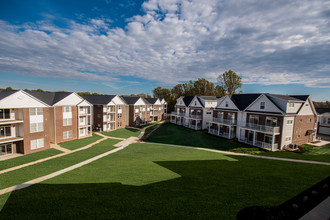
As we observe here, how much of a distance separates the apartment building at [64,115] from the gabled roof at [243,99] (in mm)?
33662

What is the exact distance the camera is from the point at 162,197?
30.4 feet

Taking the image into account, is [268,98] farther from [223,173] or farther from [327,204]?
[327,204]

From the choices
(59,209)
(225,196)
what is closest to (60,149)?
(59,209)

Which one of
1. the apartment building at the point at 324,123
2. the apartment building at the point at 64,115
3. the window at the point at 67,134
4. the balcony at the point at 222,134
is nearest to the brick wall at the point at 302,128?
the balcony at the point at 222,134

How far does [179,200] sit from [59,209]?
6508 millimetres

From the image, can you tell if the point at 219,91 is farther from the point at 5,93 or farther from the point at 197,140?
the point at 5,93

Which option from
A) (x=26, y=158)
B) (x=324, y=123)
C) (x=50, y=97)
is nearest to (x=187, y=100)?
(x=324, y=123)

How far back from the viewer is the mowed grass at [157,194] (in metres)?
7.92

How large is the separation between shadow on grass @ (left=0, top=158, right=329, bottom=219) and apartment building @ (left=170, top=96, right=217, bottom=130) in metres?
32.0

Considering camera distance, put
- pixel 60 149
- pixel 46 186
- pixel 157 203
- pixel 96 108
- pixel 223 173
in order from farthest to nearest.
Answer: pixel 96 108, pixel 60 149, pixel 223 173, pixel 46 186, pixel 157 203

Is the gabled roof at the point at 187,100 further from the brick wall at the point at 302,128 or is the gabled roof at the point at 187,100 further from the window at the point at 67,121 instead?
the window at the point at 67,121

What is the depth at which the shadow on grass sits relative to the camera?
7.84 meters

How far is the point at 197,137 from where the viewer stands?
36.2 m

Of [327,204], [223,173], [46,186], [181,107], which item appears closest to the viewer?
[327,204]
